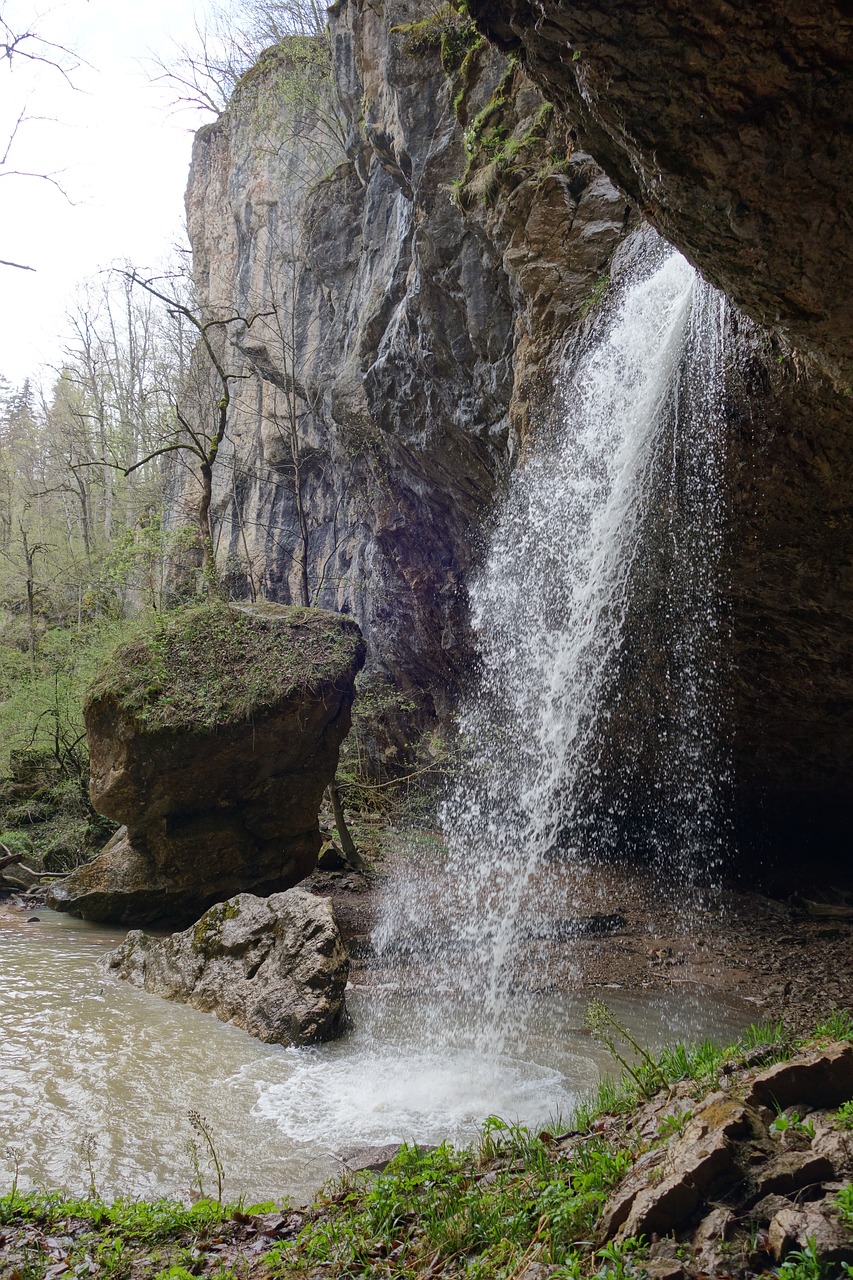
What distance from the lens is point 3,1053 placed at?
475 centimetres

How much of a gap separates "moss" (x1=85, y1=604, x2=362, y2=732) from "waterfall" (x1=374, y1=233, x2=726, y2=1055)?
281cm

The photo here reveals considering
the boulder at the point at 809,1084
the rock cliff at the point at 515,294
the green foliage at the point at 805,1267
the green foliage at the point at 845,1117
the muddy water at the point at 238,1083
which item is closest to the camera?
the green foliage at the point at 805,1267

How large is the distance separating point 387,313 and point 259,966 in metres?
9.77

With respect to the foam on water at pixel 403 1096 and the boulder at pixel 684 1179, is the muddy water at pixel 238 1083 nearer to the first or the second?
the foam on water at pixel 403 1096

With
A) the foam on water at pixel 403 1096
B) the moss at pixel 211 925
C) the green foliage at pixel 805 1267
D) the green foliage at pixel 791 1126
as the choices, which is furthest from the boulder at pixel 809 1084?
the moss at pixel 211 925

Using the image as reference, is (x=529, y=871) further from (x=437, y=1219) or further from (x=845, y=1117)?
(x=845, y=1117)

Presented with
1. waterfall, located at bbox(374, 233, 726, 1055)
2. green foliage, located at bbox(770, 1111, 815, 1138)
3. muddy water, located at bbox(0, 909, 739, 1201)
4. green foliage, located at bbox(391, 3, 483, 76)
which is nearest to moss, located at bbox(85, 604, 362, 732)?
waterfall, located at bbox(374, 233, 726, 1055)

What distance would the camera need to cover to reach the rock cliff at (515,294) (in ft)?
10.7

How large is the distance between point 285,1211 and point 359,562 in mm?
13746

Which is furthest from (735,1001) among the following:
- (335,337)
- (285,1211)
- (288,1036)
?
(335,337)

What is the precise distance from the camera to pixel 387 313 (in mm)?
11969

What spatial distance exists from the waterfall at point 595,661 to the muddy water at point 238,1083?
0.52m

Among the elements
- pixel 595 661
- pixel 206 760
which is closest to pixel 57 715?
pixel 206 760

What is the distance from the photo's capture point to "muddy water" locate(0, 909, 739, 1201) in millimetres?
3604
